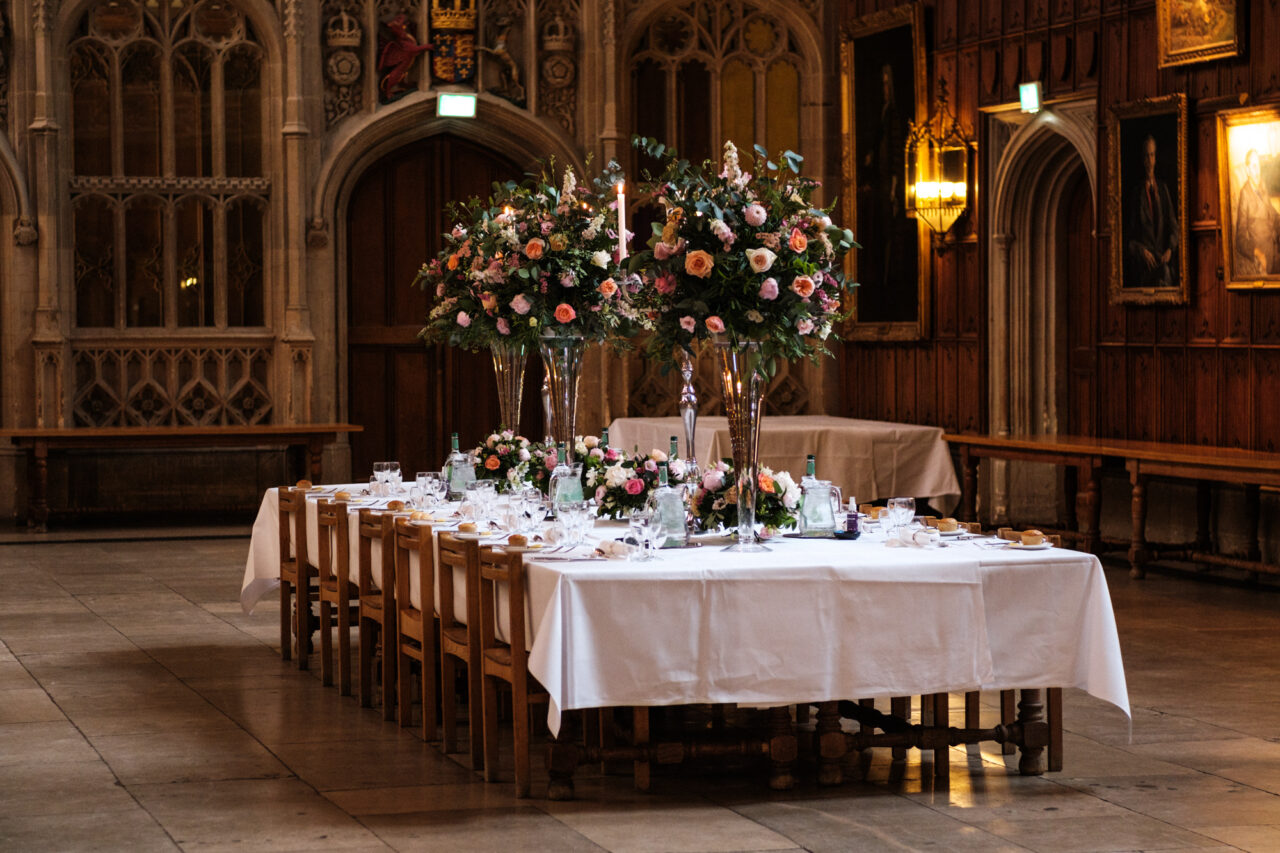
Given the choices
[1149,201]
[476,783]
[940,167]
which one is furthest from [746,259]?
[940,167]

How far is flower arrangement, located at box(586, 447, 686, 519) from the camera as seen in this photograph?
238 inches

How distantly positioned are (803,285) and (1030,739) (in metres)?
1.50

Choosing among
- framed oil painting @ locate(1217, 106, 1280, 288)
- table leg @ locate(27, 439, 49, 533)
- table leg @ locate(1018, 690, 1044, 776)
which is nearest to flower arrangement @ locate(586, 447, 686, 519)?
table leg @ locate(1018, 690, 1044, 776)

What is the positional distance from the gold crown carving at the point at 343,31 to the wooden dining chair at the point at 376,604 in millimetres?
7541

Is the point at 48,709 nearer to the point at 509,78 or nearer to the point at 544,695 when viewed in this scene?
the point at 544,695

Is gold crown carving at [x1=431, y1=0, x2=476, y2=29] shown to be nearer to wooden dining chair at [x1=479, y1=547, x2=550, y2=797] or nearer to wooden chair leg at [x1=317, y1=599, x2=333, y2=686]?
wooden chair leg at [x1=317, y1=599, x2=333, y2=686]

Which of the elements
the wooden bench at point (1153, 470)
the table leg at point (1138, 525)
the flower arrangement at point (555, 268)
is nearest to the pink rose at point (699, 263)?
the flower arrangement at point (555, 268)

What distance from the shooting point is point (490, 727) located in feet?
17.4

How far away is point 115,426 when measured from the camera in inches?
528

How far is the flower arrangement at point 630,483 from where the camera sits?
19.8 ft

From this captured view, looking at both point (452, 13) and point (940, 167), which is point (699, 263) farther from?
point (452, 13)

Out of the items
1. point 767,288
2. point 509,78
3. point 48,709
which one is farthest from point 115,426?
point 767,288

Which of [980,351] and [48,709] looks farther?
[980,351]

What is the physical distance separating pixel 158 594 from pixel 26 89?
5.23 m
